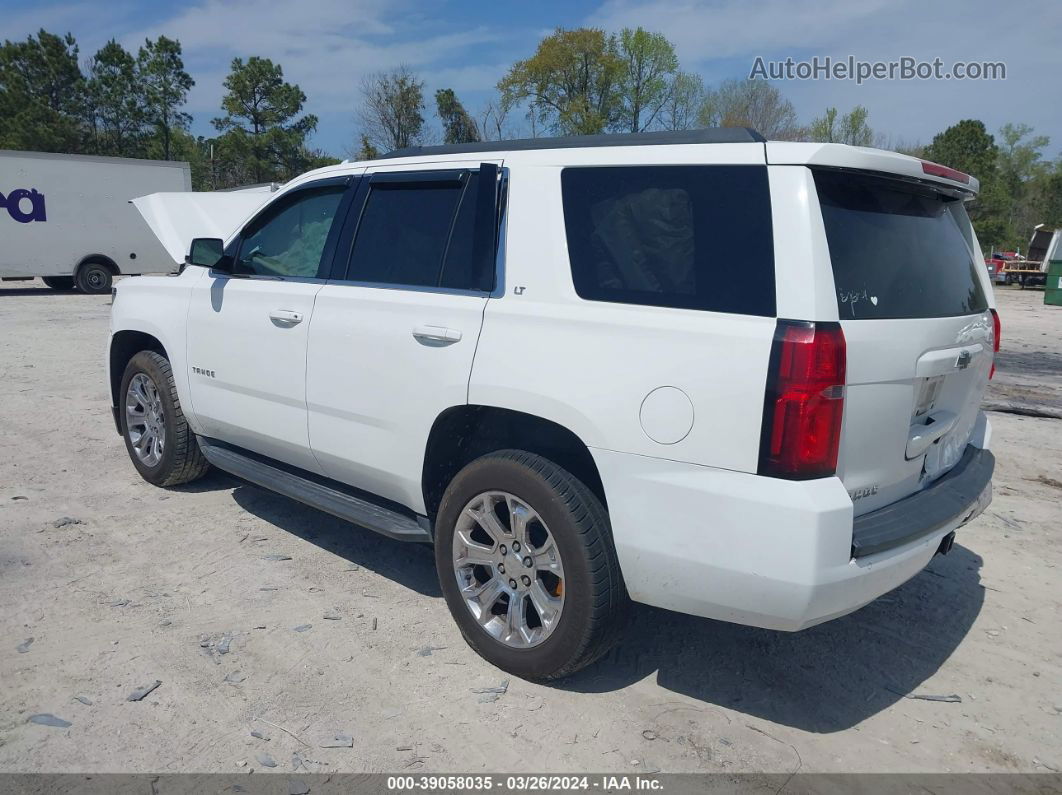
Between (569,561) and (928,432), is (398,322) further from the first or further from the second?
(928,432)

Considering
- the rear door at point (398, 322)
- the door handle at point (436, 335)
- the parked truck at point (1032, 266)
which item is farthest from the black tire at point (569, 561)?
the parked truck at point (1032, 266)

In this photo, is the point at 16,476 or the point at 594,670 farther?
the point at 16,476

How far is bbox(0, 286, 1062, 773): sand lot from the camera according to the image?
9.34 ft

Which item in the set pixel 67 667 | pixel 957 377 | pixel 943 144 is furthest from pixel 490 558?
pixel 943 144

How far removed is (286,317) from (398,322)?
842 mm

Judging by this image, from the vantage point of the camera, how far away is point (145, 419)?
5.45 m

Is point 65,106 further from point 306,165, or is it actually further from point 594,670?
point 594,670

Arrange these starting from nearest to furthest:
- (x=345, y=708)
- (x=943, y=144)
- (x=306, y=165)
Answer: (x=345, y=708) < (x=943, y=144) < (x=306, y=165)

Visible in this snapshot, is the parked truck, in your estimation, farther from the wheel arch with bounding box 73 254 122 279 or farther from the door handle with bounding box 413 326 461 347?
the door handle with bounding box 413 326 461 347

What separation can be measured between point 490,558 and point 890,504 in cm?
154

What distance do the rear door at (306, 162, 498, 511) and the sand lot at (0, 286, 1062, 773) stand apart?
0.71 m

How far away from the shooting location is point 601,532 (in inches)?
117

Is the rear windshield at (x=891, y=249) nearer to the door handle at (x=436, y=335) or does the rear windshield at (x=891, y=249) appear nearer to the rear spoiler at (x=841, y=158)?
the rear spoiler at (x=841, y=158)

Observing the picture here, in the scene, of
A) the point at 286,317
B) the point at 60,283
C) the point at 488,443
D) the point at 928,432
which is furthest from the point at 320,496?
the point at 60,283
